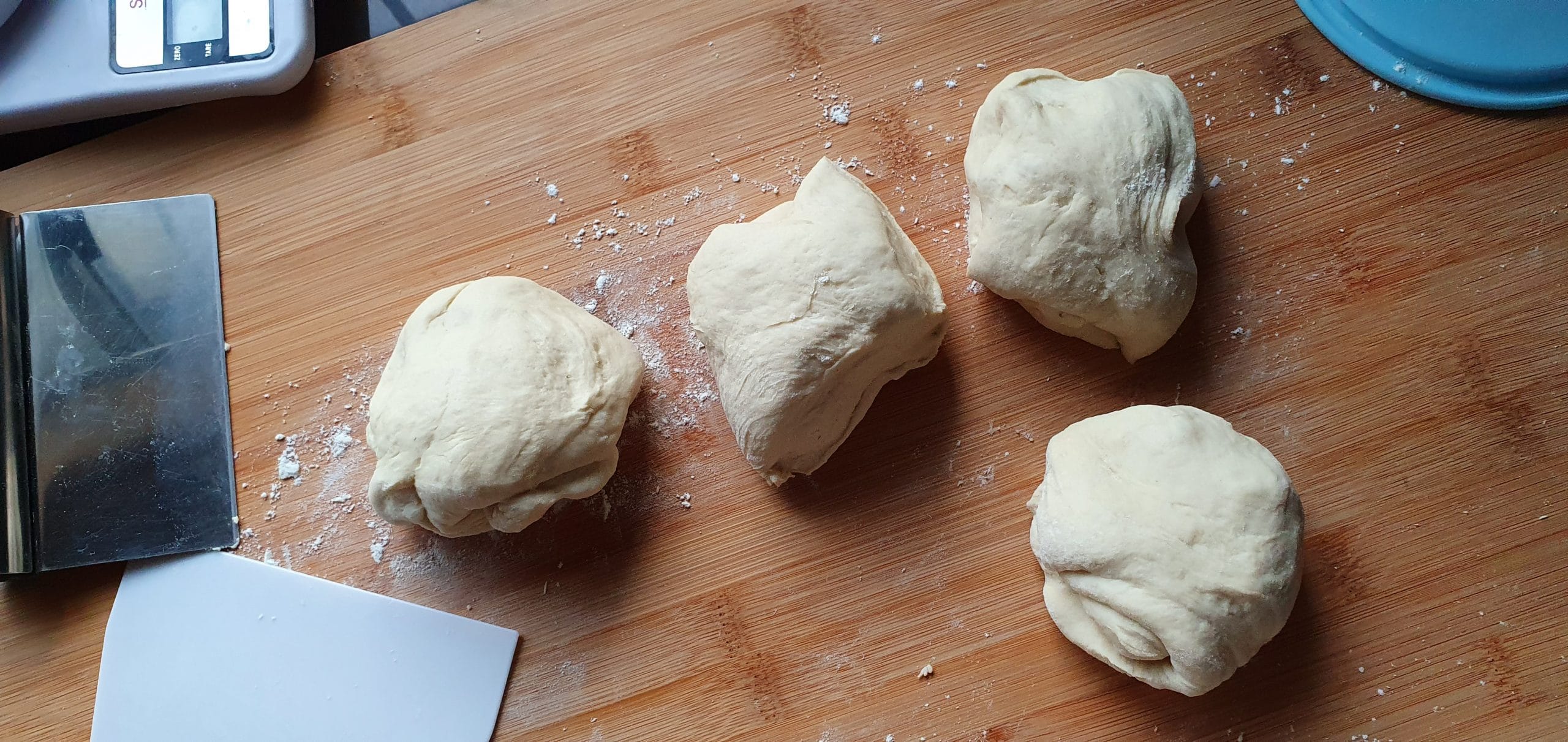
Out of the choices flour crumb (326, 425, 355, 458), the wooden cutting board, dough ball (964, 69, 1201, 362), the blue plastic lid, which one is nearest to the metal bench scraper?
the wooden cutting board

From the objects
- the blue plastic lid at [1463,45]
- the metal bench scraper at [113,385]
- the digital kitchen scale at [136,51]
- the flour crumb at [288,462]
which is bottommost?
the flour crumb at [288,462]

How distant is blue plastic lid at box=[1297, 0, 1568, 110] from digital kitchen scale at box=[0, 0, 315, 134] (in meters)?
1.70

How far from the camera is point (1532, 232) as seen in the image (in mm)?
1429

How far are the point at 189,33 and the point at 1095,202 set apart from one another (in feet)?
4.79

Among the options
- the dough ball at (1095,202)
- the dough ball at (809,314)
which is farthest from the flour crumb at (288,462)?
the dough ball at (1095,202)

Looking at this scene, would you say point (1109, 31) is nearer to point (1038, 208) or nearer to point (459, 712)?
point (1038, 208)

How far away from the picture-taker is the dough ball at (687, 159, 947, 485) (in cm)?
128

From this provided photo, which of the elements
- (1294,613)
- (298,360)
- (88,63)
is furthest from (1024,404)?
(88,63)

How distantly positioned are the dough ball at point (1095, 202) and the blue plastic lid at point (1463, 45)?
370 mm

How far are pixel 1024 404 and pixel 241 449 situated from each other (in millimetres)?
1318

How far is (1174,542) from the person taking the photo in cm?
124

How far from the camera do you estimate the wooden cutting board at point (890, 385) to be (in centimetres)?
142

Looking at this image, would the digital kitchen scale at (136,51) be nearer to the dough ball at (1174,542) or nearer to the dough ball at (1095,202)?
the dough ball at (1095,202)

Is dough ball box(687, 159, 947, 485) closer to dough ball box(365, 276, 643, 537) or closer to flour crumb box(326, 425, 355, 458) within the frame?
dough ball box(365, 276, 643, 537)
